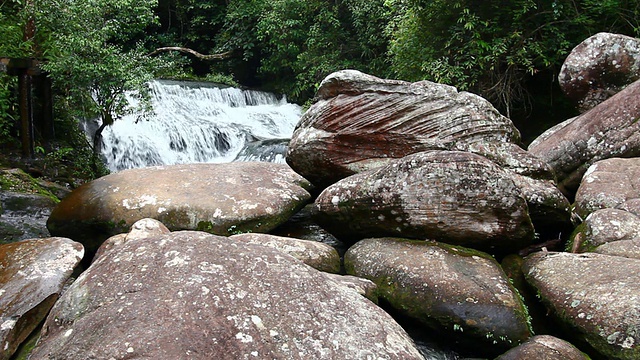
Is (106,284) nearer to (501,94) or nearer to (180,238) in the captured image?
(180,238)

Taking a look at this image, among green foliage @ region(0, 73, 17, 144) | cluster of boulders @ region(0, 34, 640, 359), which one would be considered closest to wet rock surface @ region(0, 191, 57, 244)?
cluster of boulders @ region(0, 34, 640, 359)

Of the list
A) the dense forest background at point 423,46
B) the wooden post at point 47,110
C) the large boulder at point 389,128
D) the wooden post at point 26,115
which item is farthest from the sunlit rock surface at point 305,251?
the wooden post at point 47,110

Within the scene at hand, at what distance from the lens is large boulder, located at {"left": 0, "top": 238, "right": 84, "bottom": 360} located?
3.65 meters

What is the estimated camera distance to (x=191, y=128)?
12.8 meters

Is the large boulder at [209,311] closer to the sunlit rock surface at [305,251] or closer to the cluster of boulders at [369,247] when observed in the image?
the cluster of boulders at [369,247]

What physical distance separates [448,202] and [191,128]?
9629 millimetres

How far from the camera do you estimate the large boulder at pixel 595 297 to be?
3.37m

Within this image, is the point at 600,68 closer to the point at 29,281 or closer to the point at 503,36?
the point at 503,36

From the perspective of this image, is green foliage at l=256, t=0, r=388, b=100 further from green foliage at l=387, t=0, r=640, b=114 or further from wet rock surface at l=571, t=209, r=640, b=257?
wet rock surface at l=571, t=209, r=640, b=257

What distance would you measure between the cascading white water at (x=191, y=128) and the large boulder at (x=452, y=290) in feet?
23.1

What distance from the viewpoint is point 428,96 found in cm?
608

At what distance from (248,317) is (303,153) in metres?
3.63

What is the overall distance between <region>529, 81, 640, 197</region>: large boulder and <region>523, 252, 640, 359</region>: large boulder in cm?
283

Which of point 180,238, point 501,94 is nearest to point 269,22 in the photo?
point 501,94
